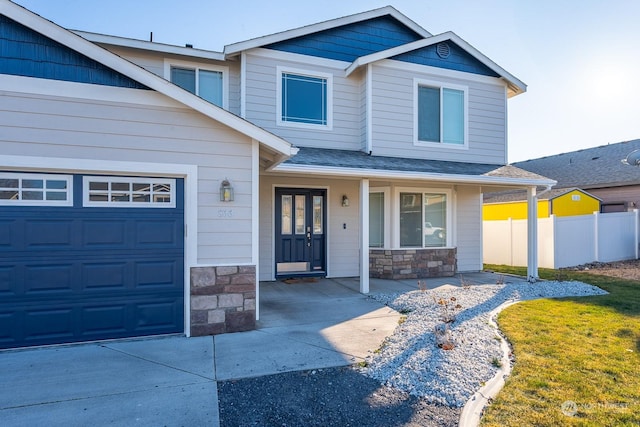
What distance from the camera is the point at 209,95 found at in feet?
28.2

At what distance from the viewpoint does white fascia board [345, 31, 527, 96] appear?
28.9 ft

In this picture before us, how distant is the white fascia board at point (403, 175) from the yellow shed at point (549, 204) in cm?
559

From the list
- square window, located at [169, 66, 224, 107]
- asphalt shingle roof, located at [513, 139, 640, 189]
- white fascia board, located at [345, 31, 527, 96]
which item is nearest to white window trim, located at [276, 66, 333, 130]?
white fascia board, located at [345, 31, 527, 96]

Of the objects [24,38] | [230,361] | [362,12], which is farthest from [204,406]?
[362,12]

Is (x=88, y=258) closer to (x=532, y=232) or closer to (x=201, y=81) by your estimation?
(x=201, y=81)

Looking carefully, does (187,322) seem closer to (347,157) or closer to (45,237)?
(45,237)

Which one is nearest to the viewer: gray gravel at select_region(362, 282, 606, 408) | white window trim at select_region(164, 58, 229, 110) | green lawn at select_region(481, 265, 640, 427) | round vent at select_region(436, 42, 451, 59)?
green lawn at select_region(481, 265, 640, 427)

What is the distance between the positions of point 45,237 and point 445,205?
8.91 meters

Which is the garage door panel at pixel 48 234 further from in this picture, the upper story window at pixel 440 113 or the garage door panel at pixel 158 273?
the upper story window at pixel 440 113

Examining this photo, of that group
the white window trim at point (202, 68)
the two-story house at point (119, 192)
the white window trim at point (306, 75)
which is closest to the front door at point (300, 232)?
the white window trim at point (306, 75)

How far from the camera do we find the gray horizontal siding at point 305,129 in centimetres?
844

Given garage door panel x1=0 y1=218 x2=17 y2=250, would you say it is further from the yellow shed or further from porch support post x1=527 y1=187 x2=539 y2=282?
the yellow shed

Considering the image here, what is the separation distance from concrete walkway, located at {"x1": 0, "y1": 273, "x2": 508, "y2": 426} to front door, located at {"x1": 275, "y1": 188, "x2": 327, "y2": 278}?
2857mm

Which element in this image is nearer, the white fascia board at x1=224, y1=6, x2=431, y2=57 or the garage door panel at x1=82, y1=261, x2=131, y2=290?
the garage door panel at x1=82, y1=261, x2=131, y2=290
